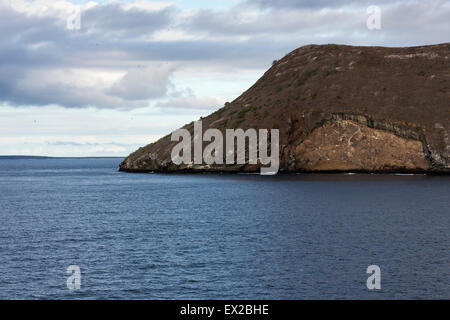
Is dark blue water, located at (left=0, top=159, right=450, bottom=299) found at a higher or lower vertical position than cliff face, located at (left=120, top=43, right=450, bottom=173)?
lower

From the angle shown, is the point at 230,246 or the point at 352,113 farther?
the point at 352,113

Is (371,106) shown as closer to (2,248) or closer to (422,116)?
(422,116)

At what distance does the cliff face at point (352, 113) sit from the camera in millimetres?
149375

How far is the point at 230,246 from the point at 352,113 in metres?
110

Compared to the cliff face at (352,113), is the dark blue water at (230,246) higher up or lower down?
lower down

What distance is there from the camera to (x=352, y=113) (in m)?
155

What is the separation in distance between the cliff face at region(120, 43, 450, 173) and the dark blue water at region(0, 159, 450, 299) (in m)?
51.4

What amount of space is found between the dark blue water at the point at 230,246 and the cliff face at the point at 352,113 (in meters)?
51.4

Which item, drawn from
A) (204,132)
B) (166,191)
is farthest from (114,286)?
(204,132)

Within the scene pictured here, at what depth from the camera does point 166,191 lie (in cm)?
11356

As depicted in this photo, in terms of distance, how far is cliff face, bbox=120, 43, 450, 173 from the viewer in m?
149

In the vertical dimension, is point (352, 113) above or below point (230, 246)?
above
